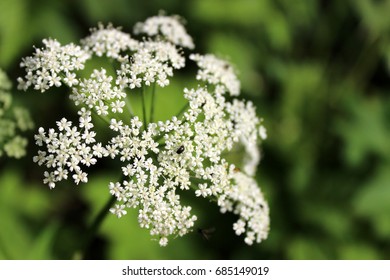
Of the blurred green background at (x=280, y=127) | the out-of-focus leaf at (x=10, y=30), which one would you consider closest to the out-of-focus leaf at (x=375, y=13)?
the blurred green background at (x=280, y=127)

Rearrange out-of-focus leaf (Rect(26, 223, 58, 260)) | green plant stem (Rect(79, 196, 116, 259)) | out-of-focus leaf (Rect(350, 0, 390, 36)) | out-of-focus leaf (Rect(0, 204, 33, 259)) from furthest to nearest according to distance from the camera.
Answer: out-of-focus leaf (Rect(350, 0, 390, 36)), out-of-focus leaf (Rect(0, 204, 33, 259)), out-of-focus leaf (Rect(26, 223, 58, 260)), green plant stem (Rect(79, 196, 116, 259))

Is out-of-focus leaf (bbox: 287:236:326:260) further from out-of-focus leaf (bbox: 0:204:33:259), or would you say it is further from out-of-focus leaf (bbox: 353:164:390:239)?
out-of-focus leaf (bbox: 0:204:33:259)

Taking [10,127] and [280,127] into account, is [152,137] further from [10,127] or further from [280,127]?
[280,127]

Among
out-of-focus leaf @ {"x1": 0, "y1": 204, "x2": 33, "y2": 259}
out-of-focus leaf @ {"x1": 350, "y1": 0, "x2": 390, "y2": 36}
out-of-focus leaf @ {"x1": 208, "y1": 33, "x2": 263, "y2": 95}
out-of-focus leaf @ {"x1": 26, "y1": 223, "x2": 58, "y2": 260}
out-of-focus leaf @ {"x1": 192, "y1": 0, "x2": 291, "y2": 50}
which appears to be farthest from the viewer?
out-of-focus leaf @ {"x1": 208, "y1": 33, "x2": 263, "y2": 95}

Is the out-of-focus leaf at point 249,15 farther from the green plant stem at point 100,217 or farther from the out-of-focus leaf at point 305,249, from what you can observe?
the green plant stem at point 100,217

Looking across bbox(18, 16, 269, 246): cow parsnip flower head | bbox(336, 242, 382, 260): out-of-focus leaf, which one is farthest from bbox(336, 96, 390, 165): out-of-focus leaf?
bbox(18, 16, 269, 246): cow parsnip flower head

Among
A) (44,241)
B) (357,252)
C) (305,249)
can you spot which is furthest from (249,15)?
(44,241)

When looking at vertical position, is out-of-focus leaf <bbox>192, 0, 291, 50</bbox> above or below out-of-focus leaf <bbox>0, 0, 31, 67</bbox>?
above
